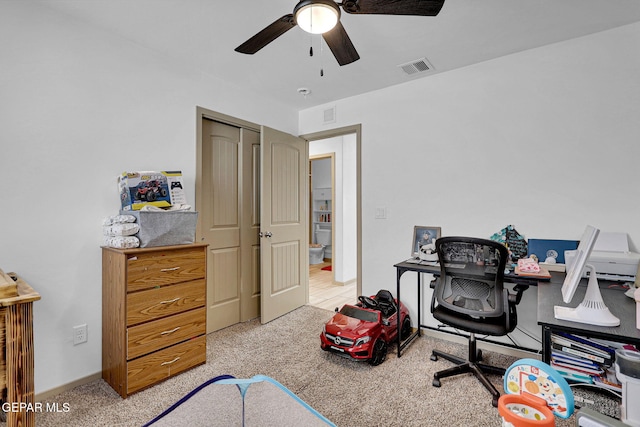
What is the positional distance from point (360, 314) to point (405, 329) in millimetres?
560

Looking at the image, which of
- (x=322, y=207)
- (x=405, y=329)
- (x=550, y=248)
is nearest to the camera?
(x=550, y=248)

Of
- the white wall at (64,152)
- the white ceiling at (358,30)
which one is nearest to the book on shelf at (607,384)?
the white ceiling at (358,30)

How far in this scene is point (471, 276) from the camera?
206 centimetres

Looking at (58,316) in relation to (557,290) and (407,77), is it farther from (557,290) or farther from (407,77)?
(407,77)

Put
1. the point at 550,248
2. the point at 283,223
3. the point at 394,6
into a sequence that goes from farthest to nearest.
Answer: the point at 283,223
the point at 550,248
the point at 394,6

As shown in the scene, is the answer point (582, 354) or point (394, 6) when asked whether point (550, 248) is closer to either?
point (582, 354)

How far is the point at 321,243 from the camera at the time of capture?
6.89 meters

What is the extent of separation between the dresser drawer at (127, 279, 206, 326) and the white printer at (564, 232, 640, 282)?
2.55 metres

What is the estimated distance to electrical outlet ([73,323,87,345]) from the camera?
2.07 meters

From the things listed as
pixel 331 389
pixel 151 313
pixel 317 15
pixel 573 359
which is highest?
pixel 317 15

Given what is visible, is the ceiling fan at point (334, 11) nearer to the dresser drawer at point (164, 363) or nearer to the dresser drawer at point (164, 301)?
the dresser drawer at point (164, 301)

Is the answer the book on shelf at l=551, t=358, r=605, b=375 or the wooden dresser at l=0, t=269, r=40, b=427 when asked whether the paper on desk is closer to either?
the book on shelf at l=551, t=358, r=605, b=375

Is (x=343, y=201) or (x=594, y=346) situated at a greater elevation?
(x=343, y=201)

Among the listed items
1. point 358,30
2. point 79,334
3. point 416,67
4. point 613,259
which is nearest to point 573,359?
point 613,259
